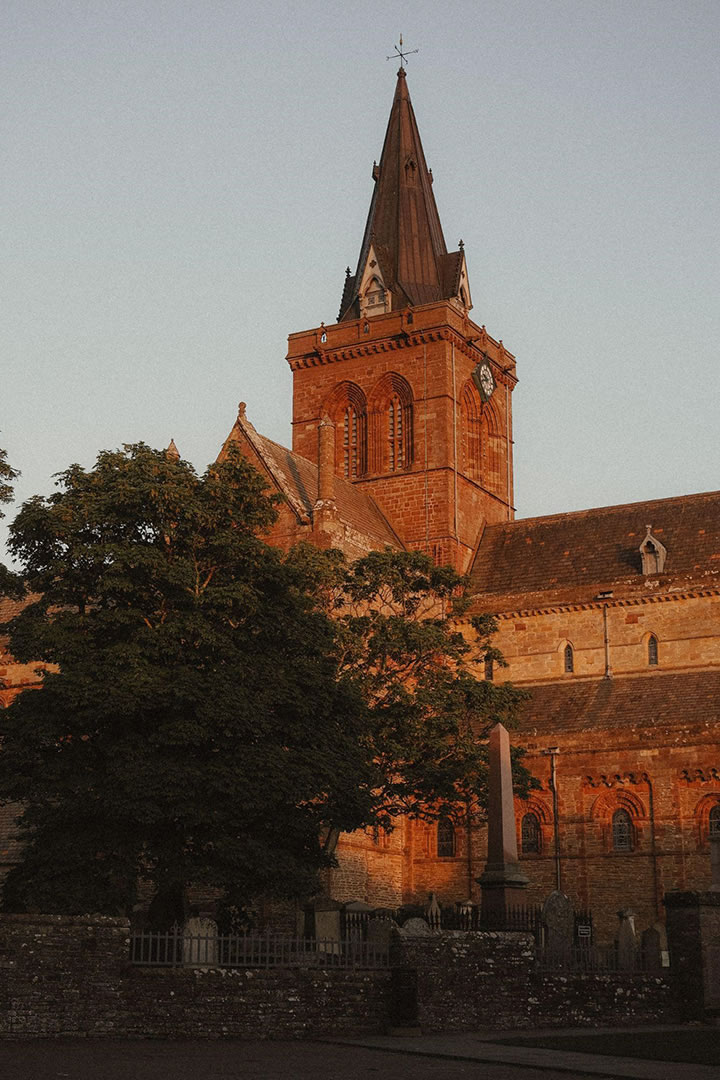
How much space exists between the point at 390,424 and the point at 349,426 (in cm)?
209

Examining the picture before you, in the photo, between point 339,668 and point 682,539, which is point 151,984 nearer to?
point 339,668

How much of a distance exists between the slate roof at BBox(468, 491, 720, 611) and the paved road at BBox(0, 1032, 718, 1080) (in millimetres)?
29152

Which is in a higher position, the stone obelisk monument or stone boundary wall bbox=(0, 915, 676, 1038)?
the stone obelisk monument

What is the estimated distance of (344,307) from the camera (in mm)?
60719

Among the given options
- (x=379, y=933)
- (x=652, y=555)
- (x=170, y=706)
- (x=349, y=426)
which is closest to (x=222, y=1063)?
(x=379, y=933)

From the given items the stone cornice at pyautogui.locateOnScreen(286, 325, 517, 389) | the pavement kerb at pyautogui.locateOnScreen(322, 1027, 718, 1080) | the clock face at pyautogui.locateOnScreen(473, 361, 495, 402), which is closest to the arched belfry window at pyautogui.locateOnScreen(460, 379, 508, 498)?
the clock face at pyautogui.locateOnScreen(473, 361, 495, 402)

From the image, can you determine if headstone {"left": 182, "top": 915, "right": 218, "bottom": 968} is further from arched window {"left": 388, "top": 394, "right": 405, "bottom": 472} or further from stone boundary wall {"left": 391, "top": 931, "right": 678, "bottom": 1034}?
arched window {"left": 388, "top": 394, "right": 405, "bottom": 472}

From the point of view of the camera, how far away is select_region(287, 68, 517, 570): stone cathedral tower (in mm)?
54312

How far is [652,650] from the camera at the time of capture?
46969 millimetres

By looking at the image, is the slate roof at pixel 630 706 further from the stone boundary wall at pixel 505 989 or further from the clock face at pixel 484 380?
the stone boundary wall at pixel 505 989

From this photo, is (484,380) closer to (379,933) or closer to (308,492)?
(308,492)

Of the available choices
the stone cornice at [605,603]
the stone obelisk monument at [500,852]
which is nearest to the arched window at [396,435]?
the stone cornice at [605,603]

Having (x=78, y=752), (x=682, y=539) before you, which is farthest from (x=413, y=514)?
(x=78, y=752)

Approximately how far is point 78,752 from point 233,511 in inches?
233
